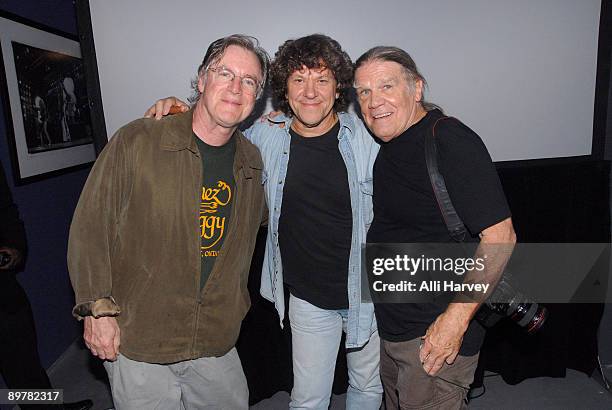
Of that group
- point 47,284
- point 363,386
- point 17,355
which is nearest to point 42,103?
point 47,284

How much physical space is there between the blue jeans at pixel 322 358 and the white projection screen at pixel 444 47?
4.85 ft

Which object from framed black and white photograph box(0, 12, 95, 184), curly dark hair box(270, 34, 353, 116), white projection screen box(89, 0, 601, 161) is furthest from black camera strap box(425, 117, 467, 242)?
framed black and white photograph box(0, 12, 95, 184)

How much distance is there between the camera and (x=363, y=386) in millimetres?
1971

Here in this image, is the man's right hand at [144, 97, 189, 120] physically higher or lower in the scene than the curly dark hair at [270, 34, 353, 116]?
lower

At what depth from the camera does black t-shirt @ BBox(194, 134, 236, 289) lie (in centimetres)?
154

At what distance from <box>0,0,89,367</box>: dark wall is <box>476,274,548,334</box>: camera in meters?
2.50

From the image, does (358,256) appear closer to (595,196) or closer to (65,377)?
(595,196)

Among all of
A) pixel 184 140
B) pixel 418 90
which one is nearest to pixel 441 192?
pixel 418 90

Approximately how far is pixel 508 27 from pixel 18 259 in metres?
2.87

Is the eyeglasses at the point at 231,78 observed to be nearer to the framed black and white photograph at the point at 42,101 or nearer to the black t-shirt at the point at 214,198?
the black t-shirt at the point at 214,198

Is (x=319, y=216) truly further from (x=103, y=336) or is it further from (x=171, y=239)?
(x=103, y=336)

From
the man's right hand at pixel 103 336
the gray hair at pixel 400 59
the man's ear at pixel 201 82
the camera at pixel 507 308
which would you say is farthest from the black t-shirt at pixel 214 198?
the camera at pixel 507 308

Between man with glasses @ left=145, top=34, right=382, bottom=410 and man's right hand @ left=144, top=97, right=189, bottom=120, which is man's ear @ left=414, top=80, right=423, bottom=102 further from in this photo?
man's right hand @ left=144, top=97, right=189, bottom=120

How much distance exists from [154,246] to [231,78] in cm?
63
